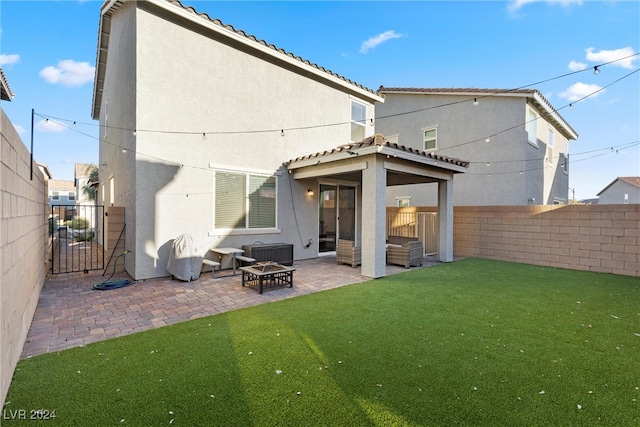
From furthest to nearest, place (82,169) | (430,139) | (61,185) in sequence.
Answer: (61,185) → (82,169) → (430,139)

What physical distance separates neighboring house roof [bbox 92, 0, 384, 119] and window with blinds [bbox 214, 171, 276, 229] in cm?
388

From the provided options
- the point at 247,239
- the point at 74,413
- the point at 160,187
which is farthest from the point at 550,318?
the point at 160,187

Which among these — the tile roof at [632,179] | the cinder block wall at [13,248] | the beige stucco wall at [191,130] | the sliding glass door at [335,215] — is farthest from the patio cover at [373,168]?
the tile roof at [632,179]

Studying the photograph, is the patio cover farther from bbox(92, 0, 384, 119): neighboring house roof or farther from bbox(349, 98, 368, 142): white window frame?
bbox(349, 98, 368, 142): white window frame

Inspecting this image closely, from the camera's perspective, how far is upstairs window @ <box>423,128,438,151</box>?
1644 cm

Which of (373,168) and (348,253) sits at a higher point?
(373,168)

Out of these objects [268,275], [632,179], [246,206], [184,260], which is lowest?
[268,275]

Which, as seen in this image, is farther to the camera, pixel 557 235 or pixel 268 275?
pixel 557 235

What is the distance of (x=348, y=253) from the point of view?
9.09 m

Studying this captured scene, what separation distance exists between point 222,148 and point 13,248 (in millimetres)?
5789

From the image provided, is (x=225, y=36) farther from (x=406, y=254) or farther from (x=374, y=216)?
(x=406, y=254)

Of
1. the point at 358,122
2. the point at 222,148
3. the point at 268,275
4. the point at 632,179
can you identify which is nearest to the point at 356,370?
the point at 268,275

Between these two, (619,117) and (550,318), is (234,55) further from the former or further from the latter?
(619,117)

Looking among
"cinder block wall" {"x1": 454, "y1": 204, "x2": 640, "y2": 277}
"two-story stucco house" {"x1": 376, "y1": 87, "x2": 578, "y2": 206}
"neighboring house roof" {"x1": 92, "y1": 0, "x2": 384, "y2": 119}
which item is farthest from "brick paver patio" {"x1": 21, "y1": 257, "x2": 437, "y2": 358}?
"two-story stucco house" {"x1": 376, "y1": 87, "x2": 578, "y2": 206}
